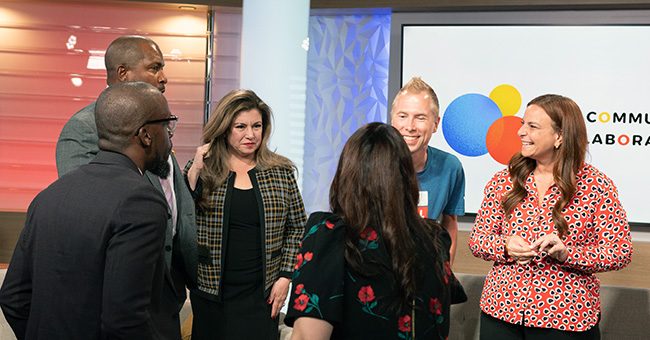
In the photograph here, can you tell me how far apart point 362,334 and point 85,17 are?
4.20 m

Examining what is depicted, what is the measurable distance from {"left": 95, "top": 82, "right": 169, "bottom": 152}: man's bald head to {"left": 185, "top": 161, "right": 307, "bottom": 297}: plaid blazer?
1113mm

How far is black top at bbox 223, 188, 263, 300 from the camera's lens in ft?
10.4

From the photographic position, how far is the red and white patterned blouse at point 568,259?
2.78m

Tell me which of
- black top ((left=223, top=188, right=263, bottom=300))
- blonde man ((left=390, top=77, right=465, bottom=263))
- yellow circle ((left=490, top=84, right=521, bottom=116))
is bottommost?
black top ((left=223, top=188, right=263, bottom=300))

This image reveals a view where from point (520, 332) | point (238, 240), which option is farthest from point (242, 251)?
point (520, 332)

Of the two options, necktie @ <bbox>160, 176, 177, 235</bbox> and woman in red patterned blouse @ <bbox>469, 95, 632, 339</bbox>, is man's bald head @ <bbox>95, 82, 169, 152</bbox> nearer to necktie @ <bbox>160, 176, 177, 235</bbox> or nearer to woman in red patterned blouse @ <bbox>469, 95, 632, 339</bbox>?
necktie @ <bbox>160, 176, 177, 235</bbox>

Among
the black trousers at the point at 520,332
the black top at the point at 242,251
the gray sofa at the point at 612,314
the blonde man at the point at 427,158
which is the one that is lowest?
the gray sofa at the point at 612,314

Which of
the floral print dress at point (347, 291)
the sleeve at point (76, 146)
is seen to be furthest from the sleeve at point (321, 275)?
the sleeve at point (76, 146)

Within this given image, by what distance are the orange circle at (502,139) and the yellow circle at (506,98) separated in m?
0.05

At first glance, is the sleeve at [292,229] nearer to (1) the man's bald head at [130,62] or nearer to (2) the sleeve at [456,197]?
(2) the sleeve at [456,197]

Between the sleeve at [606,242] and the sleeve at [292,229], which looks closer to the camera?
the sleeve at [606,242]

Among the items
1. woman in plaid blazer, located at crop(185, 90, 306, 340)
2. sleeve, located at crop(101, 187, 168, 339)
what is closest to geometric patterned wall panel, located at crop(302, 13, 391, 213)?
woman in plaid blazer, located at crop(185, 90, 306, 340)

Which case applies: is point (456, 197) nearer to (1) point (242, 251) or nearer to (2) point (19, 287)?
(1) point (242, 251)

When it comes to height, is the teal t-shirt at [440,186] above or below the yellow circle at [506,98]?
below
